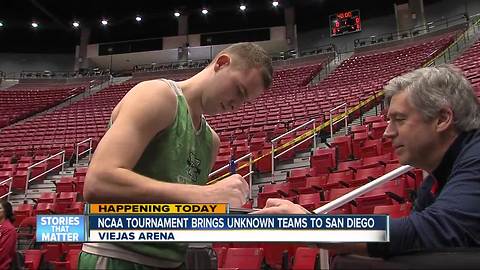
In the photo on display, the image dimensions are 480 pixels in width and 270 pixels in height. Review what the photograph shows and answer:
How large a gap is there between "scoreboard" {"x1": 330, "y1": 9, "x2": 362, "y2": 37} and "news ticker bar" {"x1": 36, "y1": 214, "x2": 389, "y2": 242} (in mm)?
21769

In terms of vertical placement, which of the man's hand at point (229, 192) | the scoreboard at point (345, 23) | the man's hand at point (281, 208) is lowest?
the man's hand at point (281, 208)

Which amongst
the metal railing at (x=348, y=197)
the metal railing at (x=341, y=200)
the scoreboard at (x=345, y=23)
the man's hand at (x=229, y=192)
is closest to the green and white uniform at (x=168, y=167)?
the man's hand at (x=229, y=192)

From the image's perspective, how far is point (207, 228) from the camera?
76cm

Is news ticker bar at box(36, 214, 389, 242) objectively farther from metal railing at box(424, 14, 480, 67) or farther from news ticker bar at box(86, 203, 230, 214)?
metal railing at box(424, 14, 480, 67)

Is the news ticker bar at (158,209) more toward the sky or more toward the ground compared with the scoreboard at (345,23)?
more toward the ground

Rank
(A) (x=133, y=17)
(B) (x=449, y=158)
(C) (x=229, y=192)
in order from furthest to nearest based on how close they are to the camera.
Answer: (A) (x=133, y=17), (B) (x=449, y=158), (C) (x=229, y=192)

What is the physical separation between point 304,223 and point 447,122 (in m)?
0.64

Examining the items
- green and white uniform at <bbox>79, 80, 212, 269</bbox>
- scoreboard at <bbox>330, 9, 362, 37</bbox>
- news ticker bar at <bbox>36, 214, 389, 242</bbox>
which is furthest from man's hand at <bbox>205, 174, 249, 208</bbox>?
scoreboard at <bbox>330, 9, 362, 37</bbox>

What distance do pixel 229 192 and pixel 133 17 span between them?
79.7 ft

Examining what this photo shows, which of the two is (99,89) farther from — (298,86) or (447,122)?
(447,122)

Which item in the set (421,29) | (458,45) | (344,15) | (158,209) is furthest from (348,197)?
(344,15)

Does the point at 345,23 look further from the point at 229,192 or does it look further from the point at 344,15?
the point at 229,192

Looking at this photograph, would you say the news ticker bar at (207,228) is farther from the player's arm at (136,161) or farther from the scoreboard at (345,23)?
the scoreboard at (345,23)

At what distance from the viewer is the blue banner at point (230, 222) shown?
77 centimetres
